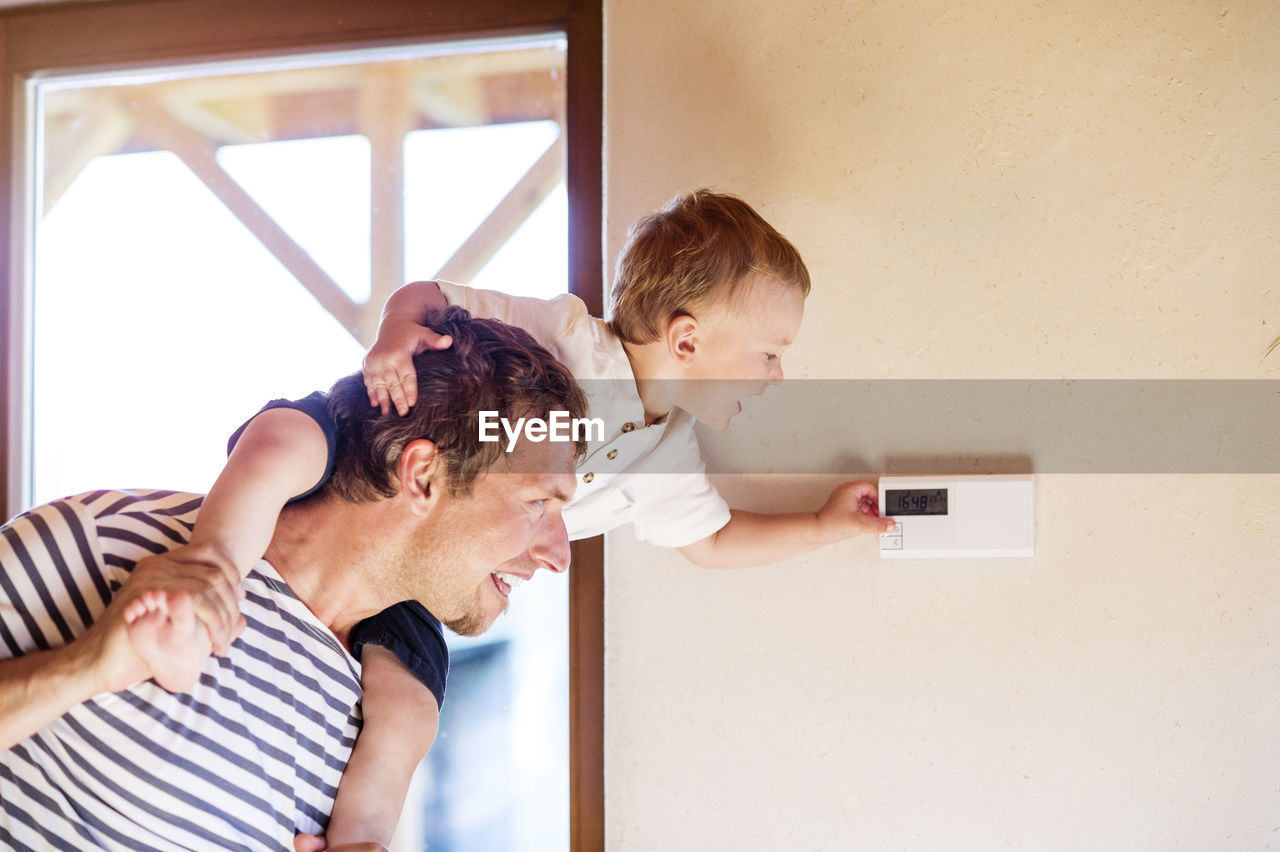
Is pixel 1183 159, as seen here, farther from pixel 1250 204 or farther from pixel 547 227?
pixel 547 227

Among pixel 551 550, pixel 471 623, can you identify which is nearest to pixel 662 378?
pixel 551 550

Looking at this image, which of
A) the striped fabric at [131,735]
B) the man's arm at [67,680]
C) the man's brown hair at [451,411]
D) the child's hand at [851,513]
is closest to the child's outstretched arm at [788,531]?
the child's hand at [851,513]

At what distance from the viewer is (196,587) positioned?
2.43 feet

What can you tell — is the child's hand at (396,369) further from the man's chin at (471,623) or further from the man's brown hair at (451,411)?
the man's chin at (471,623)

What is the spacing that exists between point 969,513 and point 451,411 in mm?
662

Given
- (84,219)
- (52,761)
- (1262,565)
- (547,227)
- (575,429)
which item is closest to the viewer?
(52,761)

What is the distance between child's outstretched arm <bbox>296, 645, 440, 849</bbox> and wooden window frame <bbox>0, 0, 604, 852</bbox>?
0.35 m

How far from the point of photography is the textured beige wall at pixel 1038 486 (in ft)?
3.86

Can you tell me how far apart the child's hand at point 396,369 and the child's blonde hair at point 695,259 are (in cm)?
28

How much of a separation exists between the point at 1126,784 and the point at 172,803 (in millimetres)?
1107

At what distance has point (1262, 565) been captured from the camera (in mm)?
1171

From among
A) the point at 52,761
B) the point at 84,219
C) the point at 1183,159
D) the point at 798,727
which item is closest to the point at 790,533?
the point at 798,727

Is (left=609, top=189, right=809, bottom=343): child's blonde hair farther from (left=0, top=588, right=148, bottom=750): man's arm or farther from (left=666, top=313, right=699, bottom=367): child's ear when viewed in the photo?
(left=0, top=588, right=148, bottom=750): man's arm

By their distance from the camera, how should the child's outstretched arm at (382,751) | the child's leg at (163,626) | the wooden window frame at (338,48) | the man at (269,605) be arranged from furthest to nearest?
1. the wooden window frame at (338,48)
2. the child's outstretched arm at (382,751)
3. the man at (269,605)
4. the child's leg at (163,626)
